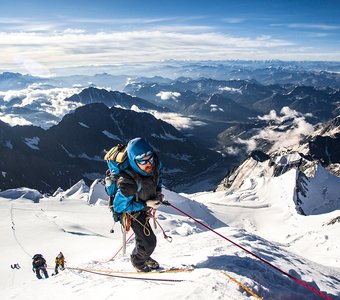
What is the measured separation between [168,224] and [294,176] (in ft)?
389

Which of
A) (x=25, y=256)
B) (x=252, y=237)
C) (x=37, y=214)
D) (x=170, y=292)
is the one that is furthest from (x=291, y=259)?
(x=37, y=214)

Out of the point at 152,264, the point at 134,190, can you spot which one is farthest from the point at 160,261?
the point at 134,190

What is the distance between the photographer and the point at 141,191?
434 inches

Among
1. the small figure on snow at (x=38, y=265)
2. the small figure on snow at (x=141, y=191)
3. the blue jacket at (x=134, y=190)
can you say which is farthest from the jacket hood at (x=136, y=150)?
the small figure on snow at (x=38, y=265)

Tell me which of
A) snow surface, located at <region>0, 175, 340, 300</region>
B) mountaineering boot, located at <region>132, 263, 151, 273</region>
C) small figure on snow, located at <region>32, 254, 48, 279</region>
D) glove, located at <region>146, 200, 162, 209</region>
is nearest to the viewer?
snow surface, located at <region>0, 175, 340, 300</region>

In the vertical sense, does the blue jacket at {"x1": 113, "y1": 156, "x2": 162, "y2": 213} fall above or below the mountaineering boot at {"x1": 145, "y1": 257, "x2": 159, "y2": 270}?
above

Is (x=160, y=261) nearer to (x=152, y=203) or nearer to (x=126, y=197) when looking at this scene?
(x=152, y=203)

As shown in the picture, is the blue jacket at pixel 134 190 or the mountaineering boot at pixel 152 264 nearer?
the blue jacket at pixel 134 190

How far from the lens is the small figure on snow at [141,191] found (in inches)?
424

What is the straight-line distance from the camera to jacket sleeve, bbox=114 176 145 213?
10695mm

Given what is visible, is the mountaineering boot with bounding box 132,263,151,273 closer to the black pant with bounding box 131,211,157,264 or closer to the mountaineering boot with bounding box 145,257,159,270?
the mountaineering boot with bounding box 145,257,159,270

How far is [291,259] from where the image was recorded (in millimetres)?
14656

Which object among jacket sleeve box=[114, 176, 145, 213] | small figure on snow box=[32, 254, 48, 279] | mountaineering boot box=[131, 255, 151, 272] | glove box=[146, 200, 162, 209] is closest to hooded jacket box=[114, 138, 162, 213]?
jacket sleeve box=[114, 176, 145, 213]

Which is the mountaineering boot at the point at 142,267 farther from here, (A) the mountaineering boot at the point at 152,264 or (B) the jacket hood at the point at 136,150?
(B) the jacket hood at the point at 136,150
